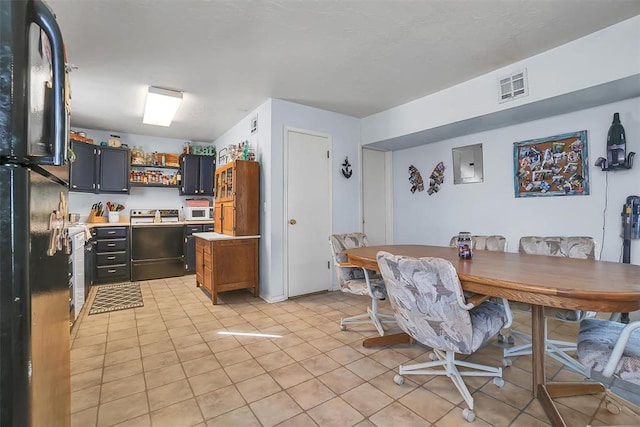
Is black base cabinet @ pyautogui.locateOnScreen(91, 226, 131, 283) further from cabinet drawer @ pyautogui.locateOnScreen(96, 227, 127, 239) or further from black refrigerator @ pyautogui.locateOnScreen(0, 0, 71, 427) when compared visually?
black refrigerator @ pyautogui.locateOnScreen(0, 0, 71, 427)

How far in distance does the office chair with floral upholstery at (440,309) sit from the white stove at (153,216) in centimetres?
456

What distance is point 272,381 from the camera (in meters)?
1.96

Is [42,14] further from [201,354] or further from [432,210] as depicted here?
[432,210]

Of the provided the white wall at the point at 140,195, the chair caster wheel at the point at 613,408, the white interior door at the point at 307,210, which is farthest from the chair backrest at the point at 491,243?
the white wall at the point at 140,195

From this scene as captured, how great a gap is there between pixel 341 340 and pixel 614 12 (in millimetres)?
3212

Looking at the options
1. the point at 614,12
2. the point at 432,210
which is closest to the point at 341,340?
the point at 432,210

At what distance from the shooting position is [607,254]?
280 cm

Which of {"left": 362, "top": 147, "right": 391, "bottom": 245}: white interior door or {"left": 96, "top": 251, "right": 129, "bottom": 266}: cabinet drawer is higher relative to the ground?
{"left": 362, "top": 147, "right": 391, "bottom": 245}: white interior door

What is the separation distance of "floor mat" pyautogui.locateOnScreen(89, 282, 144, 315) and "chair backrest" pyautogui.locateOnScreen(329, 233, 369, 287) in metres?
2.51

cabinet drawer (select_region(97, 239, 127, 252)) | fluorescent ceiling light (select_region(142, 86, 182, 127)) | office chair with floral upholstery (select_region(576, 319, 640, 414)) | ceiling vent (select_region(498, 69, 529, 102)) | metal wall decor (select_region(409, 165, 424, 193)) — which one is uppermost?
fluorescent ceiling light (select_region(142, 86, 182, 127))

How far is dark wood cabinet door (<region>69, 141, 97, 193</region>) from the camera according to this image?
452cm

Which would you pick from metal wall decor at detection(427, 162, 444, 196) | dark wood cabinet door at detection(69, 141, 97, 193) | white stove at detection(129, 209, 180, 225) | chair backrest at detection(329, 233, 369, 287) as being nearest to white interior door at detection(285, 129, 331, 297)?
chair backrest at detection(329, 233, 369, 287)

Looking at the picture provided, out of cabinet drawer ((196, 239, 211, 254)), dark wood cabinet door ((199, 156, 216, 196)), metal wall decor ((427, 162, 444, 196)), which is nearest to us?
cabinet drawer ((196, 239, 211, 254))

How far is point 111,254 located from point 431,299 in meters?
4.85
